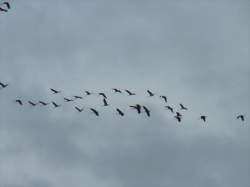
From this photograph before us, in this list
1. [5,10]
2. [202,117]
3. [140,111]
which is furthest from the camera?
[202,117]

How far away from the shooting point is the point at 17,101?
18200 cm

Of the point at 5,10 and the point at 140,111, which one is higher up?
the point at 5,10

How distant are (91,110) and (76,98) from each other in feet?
15.4

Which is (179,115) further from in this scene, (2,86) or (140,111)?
(2,86)

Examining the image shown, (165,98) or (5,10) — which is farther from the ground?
(5,10)

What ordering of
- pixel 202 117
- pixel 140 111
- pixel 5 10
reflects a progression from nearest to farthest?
1. pixel 5 10
2. pixel 140 111
3. pixel 202 117

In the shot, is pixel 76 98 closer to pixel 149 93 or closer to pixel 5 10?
pixel 149 93

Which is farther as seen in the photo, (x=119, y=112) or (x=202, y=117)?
(x=202, y=117)

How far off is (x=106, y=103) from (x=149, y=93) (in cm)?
783

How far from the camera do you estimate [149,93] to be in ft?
582

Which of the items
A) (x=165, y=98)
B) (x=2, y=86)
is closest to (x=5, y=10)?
(x=2, y=86)

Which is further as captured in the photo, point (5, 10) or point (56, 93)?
point (56, 93)

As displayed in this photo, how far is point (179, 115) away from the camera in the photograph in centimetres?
17975

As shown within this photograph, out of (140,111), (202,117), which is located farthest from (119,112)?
(202,117)
